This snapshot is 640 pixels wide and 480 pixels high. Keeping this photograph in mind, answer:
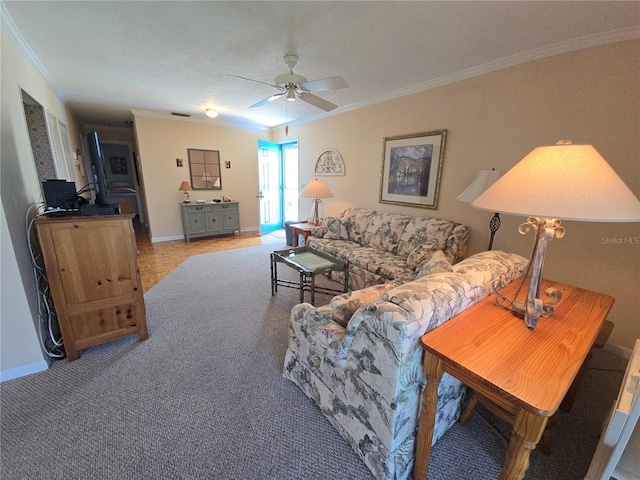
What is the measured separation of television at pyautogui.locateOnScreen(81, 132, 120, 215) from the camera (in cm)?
181

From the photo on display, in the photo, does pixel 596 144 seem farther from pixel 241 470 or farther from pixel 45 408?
pixel 45 408

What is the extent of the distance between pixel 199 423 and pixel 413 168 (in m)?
3.29

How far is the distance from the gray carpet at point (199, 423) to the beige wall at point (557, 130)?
2.41ft

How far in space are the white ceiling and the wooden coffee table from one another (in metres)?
1.96

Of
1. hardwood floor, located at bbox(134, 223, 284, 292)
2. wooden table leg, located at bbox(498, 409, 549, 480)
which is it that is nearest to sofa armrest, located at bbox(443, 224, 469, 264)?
wooden table leg, located at bbox(498, 409, 549, 480)

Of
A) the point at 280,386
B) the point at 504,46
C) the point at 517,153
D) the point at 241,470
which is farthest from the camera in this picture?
the point at 517,153

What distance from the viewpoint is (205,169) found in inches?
211

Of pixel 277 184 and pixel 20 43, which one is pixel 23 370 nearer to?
pixel 20 43

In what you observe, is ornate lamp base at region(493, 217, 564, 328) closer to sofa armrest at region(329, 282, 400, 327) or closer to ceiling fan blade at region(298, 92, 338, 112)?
sofa armrest at region(329, 282, 400, 327)

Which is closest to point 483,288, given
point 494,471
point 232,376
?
point 494,471

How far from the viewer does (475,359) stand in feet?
2.87

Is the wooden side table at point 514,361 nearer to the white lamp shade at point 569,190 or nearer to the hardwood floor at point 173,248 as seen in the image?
the white lamp shade at point 569,190

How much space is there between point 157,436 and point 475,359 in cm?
163

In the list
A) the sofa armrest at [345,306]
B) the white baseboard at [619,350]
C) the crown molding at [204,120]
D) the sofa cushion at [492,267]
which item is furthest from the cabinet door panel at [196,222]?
the white baseboard at [619,350]
